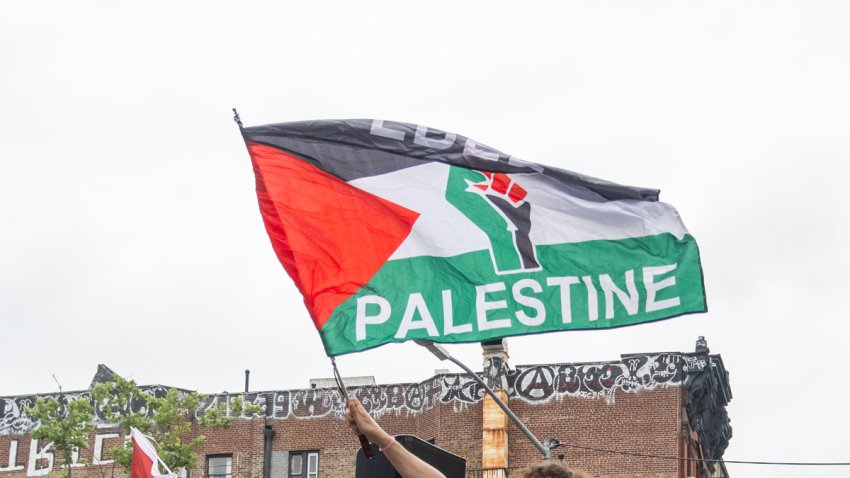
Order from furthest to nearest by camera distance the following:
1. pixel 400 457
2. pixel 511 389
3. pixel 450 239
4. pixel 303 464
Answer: pixel 303 464, pixel 511 389, pixel 450 239, pixel 400 457

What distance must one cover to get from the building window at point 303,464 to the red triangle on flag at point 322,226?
107 feet

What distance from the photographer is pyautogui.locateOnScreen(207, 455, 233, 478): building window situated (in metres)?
44.0

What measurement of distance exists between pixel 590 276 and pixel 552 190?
0.79 m

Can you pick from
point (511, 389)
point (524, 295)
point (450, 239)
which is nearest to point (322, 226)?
point (450, 239)

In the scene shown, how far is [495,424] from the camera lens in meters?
40.9

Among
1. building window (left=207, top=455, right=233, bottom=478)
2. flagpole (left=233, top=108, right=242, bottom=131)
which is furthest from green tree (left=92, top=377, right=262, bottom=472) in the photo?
flagpole (left=233, top=108, right=242, bottom=131)

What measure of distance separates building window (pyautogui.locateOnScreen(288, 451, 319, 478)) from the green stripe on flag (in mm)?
33223

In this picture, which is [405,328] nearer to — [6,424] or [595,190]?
[595,190]

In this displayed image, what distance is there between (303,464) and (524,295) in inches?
1328

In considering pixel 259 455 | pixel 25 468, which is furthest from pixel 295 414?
pixel 25 468

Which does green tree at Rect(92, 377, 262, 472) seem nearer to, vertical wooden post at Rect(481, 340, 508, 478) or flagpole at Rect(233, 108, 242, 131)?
vertical wooden post at Rect(481, 340, 508, 478)

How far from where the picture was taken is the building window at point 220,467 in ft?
144

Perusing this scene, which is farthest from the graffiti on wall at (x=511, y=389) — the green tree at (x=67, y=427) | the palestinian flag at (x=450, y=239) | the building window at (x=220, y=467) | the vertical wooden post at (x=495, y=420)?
the palestinian flag at (x=450, y=239)

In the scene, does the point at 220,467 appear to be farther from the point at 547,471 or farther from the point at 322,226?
the point at 547,471
